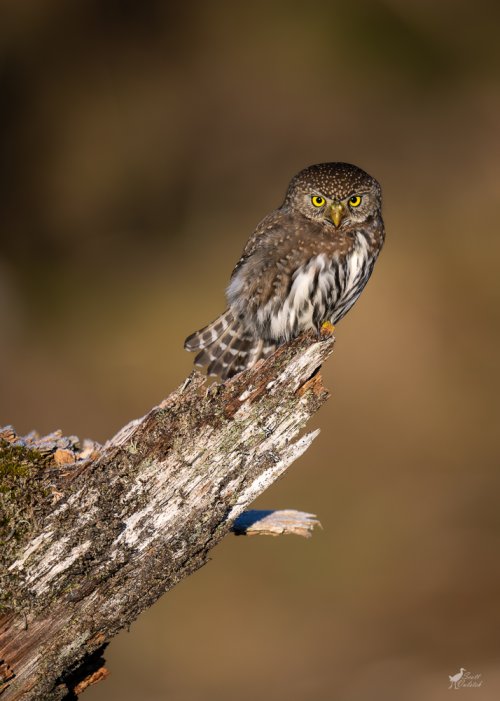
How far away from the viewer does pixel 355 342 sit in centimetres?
988

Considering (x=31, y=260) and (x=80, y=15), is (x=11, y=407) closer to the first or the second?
(x=31, y=260)

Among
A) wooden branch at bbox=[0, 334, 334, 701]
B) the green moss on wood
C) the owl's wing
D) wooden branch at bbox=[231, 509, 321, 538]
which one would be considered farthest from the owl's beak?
the green moss on wood

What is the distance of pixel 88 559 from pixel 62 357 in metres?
7.91

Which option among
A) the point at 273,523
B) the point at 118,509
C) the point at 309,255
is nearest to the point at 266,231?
the point at 309,255

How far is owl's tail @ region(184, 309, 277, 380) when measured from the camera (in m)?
5.29

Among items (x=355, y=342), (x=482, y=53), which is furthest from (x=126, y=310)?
(x=482, y=53)

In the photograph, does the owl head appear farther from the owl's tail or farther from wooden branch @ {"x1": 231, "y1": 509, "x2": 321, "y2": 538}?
wooden branch @ {"x1": 231, "y1": 509, "x2": 321, "y2": 538}

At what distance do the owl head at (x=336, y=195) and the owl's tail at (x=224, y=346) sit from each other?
85 centimetres

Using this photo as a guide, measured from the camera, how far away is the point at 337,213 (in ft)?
16.1

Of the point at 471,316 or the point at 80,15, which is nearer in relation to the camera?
the point at 471,316

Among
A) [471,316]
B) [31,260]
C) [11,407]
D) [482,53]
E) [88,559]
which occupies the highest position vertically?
[482,53]

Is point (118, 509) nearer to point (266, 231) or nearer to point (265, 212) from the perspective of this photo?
point (266, 231)

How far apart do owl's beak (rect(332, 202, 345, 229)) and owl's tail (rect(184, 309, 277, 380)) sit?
89 cm

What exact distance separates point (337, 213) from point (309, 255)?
0.29 metres
